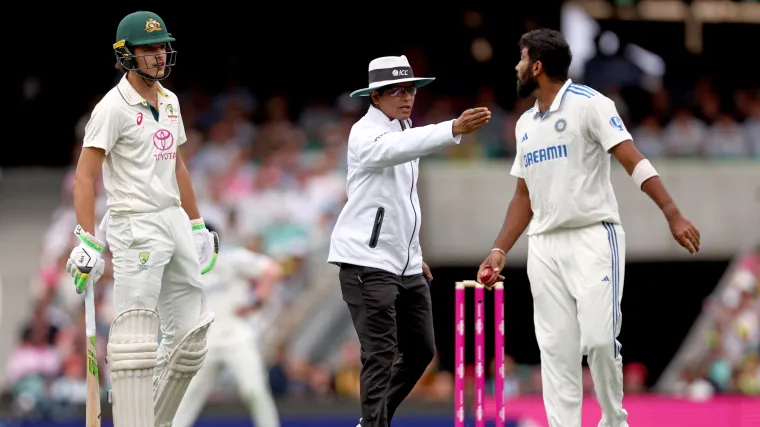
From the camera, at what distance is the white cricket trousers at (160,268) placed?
247 inches

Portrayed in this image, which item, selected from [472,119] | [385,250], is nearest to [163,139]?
[385,250]

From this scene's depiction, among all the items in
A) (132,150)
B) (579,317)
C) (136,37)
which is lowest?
(579,317)

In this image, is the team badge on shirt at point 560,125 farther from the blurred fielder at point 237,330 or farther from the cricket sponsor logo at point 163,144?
the blurred fielder at point 237,330

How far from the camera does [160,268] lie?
6.32 metres

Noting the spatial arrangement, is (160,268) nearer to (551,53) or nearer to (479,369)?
(479,369)

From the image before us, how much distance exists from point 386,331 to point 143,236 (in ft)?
3.85

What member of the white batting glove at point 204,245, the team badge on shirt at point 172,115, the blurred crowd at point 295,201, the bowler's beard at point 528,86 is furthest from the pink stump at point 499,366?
the blurred crowd at point 295,201

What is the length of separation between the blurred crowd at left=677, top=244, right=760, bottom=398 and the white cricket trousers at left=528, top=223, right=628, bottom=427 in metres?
6.65

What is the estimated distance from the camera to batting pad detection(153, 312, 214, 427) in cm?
638

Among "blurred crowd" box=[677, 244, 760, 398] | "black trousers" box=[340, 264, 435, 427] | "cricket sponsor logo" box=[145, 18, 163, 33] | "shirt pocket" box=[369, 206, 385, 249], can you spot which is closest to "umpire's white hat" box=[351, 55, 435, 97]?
"shirt pocket" box=[369, 206, 385, 249]

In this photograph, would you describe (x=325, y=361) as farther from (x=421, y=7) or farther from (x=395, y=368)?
(x=421, y=7)

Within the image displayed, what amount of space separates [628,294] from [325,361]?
5848mm

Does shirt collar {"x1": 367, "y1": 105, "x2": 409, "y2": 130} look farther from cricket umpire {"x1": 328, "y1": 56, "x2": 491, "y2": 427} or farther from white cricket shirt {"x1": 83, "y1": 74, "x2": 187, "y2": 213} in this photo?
white cricket shirt {"x1": 83, "y1": 74, "x2": 187, "y2": 213}

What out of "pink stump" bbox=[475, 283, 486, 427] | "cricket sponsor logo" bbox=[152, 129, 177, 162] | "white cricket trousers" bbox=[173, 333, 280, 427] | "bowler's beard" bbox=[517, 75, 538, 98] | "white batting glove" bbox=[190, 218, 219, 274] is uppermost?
"bowler's beard" bbox=[517, 75, 538, 98]
